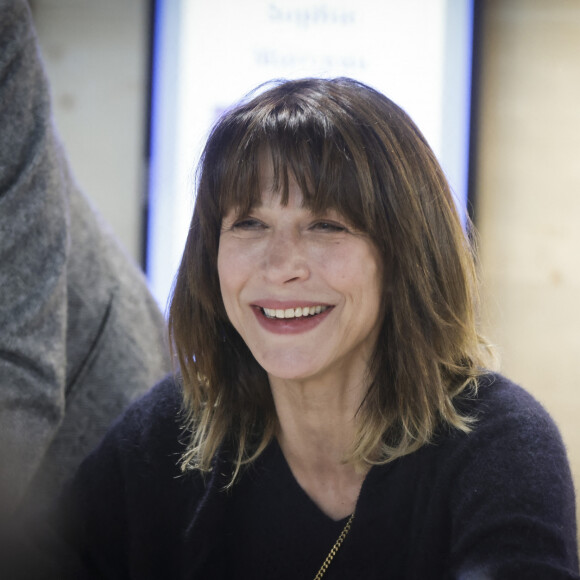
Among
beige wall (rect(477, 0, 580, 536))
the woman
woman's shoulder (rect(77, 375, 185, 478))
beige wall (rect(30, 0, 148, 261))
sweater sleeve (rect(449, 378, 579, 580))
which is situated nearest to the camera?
sweater sleeve (rect(449, 378, 579, 580))

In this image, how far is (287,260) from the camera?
1.08 metres

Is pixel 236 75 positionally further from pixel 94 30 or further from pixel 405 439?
pixel 405 439

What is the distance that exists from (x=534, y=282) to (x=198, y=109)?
1.15 m

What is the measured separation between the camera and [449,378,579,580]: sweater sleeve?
0.90 meters

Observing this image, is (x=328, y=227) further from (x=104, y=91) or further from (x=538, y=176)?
(x=104, y=91)

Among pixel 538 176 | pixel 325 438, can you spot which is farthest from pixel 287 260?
pixel 538 176

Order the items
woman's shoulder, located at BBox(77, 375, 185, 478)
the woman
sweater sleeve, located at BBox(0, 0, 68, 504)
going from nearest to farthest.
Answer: the woman → sweater sleeve, located at BBox(0, 0, 68, 504) → woman's shoulder, located at BBox(77, 375, 185, 478)

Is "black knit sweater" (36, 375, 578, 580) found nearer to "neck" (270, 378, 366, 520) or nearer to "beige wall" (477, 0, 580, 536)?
"neck" (270, 378, 366, 520)

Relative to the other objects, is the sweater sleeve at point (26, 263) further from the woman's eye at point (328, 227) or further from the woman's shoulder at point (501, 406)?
the woman's shoulder at point (501, 406)

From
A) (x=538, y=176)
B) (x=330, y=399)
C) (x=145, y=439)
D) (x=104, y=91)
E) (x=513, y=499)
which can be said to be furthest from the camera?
(x=104, y=91)

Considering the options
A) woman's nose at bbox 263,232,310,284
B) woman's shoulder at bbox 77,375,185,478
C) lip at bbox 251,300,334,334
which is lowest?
woman's shoulder at bbox 77,375,185,478

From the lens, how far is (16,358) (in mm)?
1174

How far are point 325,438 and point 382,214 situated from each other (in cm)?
37

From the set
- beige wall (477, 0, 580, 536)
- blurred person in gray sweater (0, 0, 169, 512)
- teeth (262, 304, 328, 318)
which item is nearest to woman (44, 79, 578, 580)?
teeth (262, 304, 328, 318)
